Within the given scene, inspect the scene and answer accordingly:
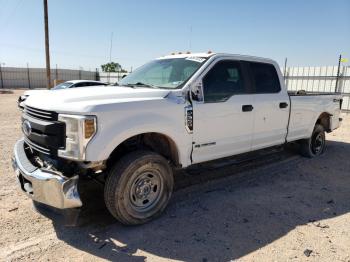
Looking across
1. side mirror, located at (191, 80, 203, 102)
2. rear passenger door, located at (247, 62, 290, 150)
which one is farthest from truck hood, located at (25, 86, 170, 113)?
rear passenger door, located at (247, 62, 290, 150)

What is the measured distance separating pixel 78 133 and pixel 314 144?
564 centimetres

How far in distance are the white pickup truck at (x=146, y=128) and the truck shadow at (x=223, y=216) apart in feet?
1.12

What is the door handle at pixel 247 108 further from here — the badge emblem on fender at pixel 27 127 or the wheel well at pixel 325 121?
the wheel well at pixel 325 121

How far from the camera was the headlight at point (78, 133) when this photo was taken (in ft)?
9.91

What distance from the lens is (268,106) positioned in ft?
16.6

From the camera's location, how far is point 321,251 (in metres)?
3.21

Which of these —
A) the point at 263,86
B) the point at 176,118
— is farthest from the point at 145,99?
the point at 263,86

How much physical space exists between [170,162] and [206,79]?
1198 millimetres

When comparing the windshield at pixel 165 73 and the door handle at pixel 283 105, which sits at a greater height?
the windshield at pixel 165 73

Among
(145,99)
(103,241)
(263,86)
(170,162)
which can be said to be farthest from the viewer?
(263,86)

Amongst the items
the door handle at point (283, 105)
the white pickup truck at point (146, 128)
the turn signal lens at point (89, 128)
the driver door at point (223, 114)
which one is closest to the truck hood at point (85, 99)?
the white pickup truck at point (146, 128)

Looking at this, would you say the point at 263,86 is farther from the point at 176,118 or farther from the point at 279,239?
the point at 279,239

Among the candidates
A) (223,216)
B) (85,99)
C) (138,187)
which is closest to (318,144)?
(223,216)

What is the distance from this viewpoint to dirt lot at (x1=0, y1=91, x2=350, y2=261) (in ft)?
10.3
